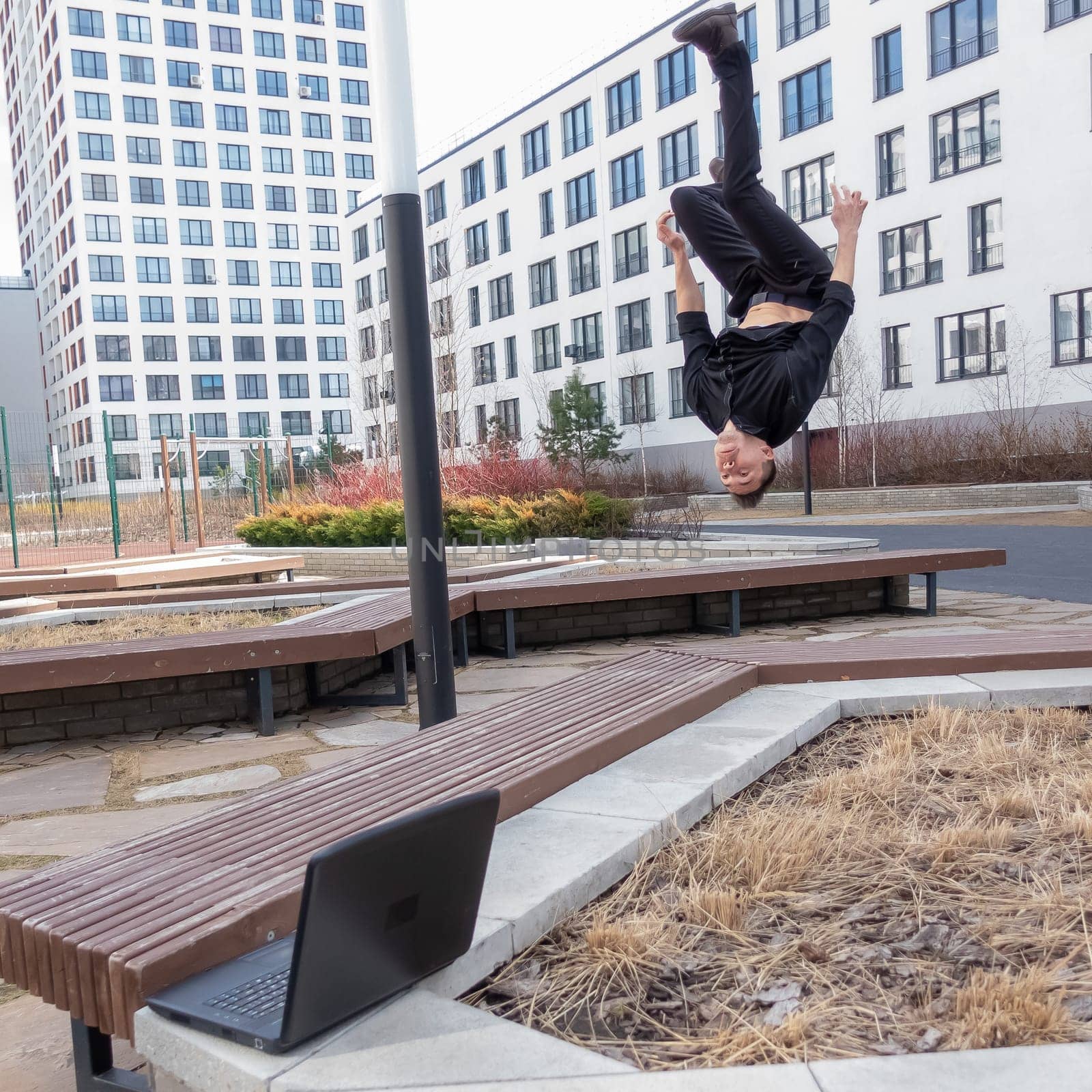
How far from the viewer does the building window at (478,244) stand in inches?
1850

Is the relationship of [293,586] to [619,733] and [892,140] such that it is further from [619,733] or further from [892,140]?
[892,140]

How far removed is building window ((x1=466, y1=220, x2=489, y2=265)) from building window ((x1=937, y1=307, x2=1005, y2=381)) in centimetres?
2368

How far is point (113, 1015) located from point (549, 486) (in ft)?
46.5

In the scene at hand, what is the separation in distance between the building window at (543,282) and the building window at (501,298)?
1513 millimetres

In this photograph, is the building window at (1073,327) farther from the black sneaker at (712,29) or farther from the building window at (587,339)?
the black sneaker at (712,29)

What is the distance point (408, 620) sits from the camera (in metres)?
6.39

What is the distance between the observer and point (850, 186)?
1292 inches

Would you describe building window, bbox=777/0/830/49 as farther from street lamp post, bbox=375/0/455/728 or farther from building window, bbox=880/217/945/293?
street lamp post, bbox=375/0/455/728

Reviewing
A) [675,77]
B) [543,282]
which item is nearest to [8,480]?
[675,77]

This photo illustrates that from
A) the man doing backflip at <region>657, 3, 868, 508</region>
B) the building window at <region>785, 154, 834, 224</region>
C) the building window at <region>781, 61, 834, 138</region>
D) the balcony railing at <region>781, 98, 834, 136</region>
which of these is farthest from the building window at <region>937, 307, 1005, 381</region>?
the man doing backflip at <region>657, 3, 868, 508</region>

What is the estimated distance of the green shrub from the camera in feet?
47.5

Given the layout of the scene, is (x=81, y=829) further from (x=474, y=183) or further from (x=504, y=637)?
(x=474, y=183)

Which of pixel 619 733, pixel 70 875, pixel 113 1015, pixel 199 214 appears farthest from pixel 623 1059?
pixel 199 214

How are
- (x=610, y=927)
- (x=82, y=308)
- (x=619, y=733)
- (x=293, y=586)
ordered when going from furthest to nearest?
(x=82, y=308), (x=293, y=586), (x=619, y=733), (x=610, y=927)
